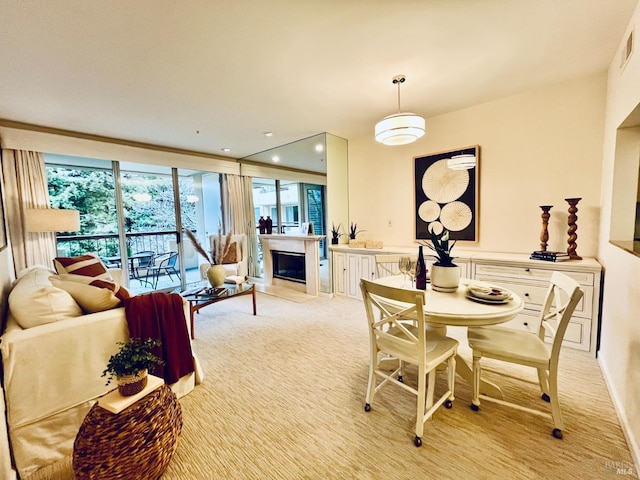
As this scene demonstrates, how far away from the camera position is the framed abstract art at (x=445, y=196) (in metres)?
3.50

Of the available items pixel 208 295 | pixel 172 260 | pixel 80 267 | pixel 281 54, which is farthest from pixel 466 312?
pixel 172 260

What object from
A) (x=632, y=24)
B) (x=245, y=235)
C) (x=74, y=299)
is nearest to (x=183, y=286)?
(x=245, y=235)

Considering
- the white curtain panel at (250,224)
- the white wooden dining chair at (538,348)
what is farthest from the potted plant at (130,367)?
the white curtain panel at (250,224)

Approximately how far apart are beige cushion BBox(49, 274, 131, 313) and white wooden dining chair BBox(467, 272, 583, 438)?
2536 millimetres

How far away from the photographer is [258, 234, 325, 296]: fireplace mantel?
465cm

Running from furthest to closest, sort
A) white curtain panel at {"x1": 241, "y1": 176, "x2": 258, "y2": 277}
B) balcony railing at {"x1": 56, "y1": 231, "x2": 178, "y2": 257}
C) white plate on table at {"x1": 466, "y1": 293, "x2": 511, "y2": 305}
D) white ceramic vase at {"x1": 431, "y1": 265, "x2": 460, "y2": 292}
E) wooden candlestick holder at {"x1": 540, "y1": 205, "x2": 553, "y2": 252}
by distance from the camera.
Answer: white curtain panel at {"x1": 241, "y1": 176, "x2": 258, "y2": 277}, balcony railing at {"x1": 56, "y1": 231, "x2": 178, "y2": 257}, wooden candlestick holder at {"x1": 540, "y1": 205, "x2": 553, "y2": 252}, white ceramic vase at {"x1": 431, "y1": 265, "x2": 460, "y2": 292}, white plate on table at {"x1": 466, "y1": 293, "x2": 511, "y2": 305}

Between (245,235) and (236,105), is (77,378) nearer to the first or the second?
(236,105)

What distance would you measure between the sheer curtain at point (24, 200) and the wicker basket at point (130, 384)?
3.49 meters

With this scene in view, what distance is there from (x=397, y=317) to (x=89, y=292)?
2.08 metres

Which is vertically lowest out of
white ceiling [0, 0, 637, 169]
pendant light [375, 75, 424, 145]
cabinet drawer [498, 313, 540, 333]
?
cabinet drawer [498, 313, 540, 333]

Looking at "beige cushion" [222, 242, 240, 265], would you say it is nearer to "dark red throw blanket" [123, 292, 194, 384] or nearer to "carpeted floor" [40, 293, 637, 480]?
"carpeted floor" [40, 293, 637, 480]

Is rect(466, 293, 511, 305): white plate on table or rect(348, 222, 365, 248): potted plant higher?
rect(348, 222, 365, 248): potted plant

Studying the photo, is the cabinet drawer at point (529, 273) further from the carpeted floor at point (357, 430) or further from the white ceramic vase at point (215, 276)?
the white ceramic vase at point (215, 276)

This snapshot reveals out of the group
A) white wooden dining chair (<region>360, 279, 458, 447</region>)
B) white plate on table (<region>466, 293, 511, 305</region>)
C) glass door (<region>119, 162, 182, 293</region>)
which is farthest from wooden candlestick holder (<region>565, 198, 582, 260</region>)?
glass door (<region>119, 162, 182, 293</region>)
